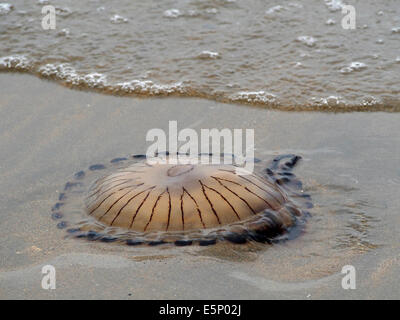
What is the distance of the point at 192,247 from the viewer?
2957 mm

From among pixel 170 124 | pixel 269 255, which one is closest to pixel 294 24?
pixel 170 124

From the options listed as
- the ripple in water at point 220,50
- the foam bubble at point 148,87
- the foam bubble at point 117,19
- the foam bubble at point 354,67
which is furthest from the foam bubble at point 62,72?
the foam bubble at point 354,67

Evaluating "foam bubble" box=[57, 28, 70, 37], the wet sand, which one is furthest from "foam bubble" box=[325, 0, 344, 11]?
"foam bubble" box=[57, 28, 70, 37]

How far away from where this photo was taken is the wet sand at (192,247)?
275 centimetres

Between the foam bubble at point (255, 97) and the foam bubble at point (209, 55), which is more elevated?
the foam bubble at point (209, 55)

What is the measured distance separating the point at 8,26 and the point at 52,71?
4.21ft

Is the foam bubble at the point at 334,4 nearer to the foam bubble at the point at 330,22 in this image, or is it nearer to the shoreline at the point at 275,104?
the foam bubble at the point at 330,22

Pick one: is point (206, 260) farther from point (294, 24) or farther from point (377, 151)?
point (294, 24)

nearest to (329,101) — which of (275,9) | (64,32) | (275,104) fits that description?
(275,104)

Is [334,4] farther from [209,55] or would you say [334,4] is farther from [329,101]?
[329,101]

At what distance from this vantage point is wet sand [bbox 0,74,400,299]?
2748 mm

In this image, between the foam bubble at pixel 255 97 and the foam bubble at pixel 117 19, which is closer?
the foam bubble at pixel 255 97

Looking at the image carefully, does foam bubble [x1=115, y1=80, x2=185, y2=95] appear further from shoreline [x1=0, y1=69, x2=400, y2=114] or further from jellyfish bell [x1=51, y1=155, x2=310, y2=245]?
jellyfish bell [x1=51, y1=155, x2=310, y2=245]

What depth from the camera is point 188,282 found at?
9.09ft
